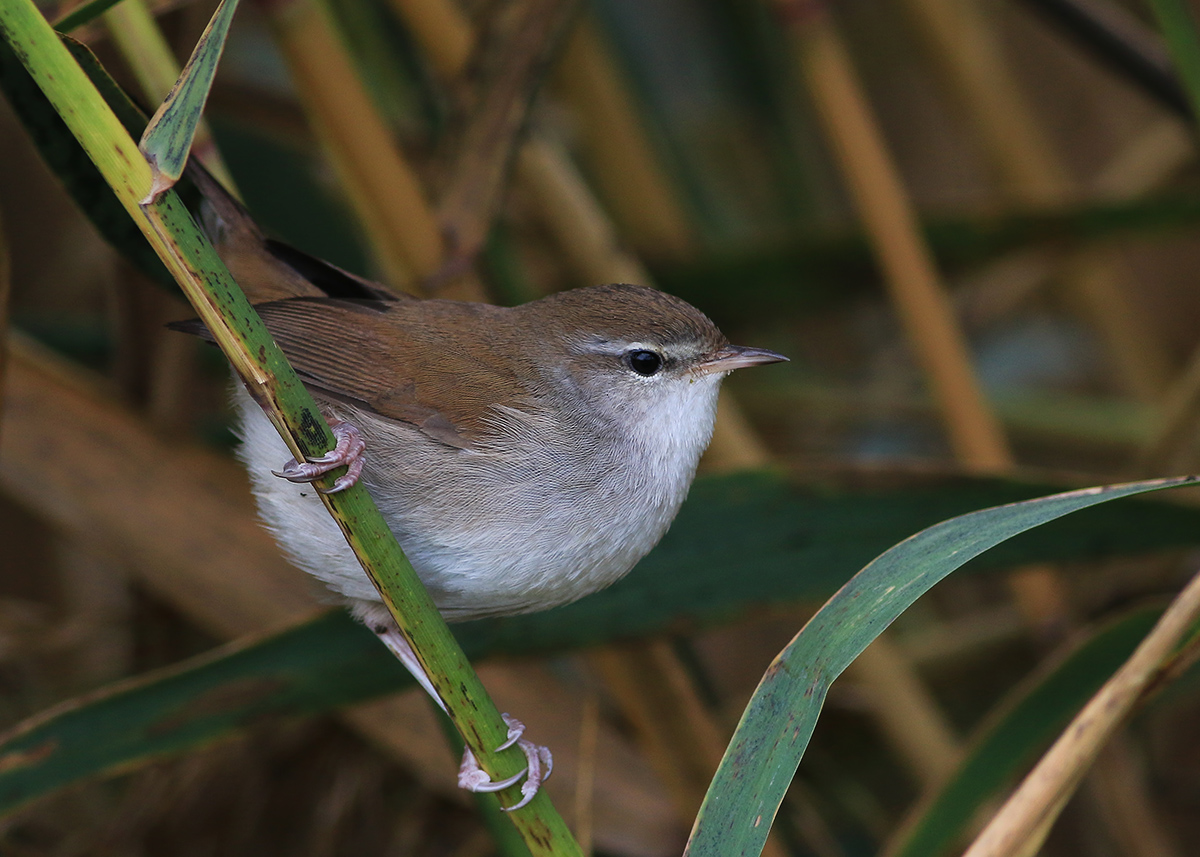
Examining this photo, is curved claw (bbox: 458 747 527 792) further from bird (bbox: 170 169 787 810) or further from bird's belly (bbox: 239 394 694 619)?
bird's belly (bbox: 239 394 694 619)

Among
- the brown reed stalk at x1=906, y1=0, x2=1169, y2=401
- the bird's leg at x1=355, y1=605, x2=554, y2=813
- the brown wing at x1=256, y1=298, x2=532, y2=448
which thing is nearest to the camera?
the bird's leg at x1=355, y1=605, x2=554, y2=813

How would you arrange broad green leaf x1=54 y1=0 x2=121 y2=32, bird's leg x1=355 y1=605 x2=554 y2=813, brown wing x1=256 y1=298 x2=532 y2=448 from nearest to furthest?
broad green leaf x1=54 y1=0 x2=121 y2=32 → bird's leg x1=355 y1=605 x2=554 y2=813 → brown wing x1=256 y1=298 x2=532 y2=448

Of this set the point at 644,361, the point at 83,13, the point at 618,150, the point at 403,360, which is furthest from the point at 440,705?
the point at 618,150

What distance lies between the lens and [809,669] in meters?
1.18

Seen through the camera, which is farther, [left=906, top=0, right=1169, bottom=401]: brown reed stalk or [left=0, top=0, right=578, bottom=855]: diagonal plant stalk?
[left=906, top=0, right=1169, bottom=401]: brown reed stalk

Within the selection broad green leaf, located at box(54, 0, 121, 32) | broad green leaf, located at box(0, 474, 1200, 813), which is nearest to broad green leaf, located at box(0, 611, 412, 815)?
broad green leaf, located at box(0, 474, 1200, 813)

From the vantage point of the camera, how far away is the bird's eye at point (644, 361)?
190cm

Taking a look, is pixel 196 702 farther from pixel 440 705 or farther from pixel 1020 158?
pixel 1020 158

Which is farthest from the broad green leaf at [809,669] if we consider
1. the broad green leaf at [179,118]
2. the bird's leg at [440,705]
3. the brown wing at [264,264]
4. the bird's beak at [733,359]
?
the brown wing at [264,264]

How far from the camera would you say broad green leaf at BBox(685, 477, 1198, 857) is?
114 cm

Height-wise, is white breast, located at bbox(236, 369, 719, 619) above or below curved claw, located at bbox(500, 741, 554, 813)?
above

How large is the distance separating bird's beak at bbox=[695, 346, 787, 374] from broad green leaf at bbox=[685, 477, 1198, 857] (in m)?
0.71

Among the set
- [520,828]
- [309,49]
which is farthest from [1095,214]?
[520,828]

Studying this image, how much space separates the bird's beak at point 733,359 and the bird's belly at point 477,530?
1.00ft
